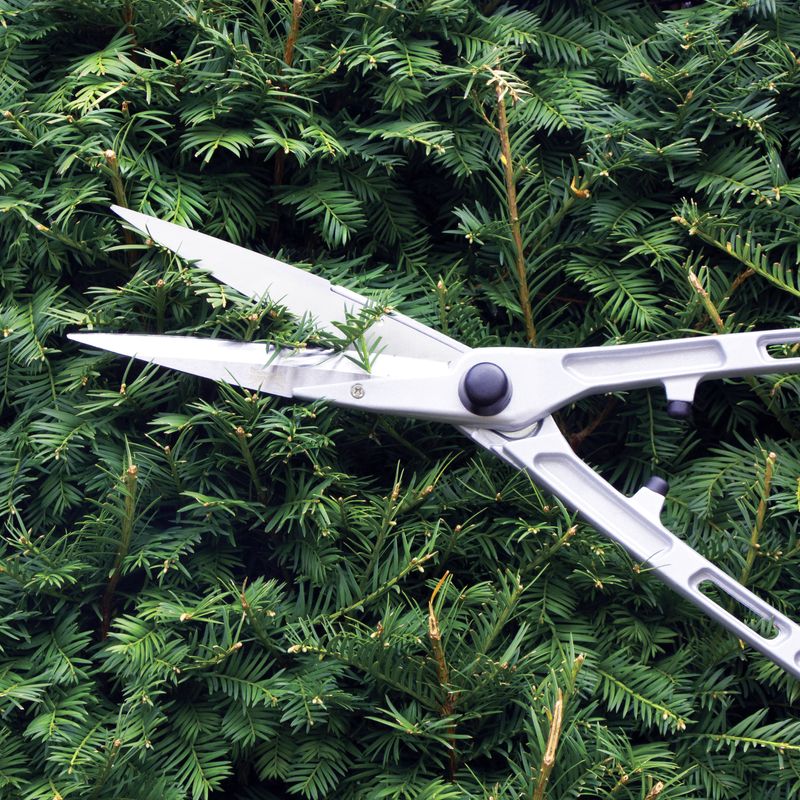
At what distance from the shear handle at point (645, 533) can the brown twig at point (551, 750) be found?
0.09 meters

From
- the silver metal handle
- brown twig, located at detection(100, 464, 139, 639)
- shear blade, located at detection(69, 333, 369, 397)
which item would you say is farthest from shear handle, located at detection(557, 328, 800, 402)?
brown twig, located at detection(100, 464, 139, 639)

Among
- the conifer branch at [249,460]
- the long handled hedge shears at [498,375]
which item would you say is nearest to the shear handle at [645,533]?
the long handled hedge shears at [498,375]

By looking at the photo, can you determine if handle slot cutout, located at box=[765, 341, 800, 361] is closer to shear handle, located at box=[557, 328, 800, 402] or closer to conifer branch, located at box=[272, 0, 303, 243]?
shear handle, located at box=[557, 328, 800, 402]

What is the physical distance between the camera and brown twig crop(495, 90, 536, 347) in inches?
20.0

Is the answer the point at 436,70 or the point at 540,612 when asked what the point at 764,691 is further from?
the point at 436,70

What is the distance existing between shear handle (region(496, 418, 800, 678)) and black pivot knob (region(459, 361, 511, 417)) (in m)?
0.02

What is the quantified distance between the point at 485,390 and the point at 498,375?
1 centimetres

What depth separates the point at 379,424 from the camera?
510mm

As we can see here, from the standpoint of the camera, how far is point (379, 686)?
0.47 metres

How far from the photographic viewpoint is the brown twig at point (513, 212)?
0.51 m

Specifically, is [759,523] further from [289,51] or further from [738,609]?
[289,51]

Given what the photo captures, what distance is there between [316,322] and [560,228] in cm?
15

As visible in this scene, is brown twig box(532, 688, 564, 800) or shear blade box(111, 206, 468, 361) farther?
shear blade box(111, 206, 468, 361)

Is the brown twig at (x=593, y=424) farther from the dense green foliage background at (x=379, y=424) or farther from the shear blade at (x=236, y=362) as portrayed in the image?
the shear blade at (x=236, y=362)
